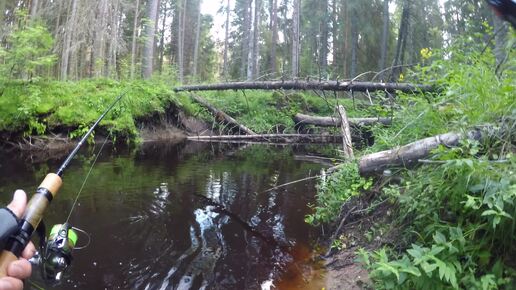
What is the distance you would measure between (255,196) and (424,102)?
379 cm

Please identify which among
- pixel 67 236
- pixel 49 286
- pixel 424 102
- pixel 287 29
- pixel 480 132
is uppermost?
pixel 287 29

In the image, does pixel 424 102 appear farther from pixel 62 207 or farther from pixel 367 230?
pixel 62 207

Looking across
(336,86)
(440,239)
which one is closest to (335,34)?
(336,86)

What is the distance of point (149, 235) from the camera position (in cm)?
495

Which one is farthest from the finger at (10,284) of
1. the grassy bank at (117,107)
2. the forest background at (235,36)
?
the grassy bank at (117,107)

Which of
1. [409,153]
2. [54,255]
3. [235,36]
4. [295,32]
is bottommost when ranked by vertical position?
[54,255]

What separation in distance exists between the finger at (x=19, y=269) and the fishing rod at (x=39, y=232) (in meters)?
0.02

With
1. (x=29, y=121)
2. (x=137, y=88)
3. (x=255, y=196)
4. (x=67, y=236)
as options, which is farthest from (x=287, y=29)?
(x=67, y=236)

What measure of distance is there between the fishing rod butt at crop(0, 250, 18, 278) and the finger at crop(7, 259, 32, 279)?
1 cm

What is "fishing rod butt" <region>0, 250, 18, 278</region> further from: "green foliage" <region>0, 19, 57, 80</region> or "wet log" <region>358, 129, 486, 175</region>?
"green foliage" <region>0, 19, 57, 80</region>

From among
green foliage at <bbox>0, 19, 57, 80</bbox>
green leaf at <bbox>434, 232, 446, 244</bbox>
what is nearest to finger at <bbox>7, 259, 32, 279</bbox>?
green leaf at <bbox>434, 232, 446, 244</bbox>

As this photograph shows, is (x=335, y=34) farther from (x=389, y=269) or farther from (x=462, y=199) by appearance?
(x=389, y=269)

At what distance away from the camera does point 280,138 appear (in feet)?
51.9

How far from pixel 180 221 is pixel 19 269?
13.6 feet
